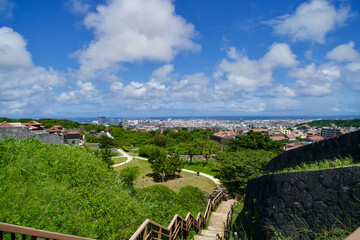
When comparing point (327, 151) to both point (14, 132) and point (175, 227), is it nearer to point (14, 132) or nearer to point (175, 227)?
point (175, 227)

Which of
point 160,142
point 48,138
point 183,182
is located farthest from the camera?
point 160,142

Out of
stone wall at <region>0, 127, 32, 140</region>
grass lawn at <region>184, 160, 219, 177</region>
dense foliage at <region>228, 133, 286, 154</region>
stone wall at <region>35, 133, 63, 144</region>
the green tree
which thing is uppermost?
stone wall at <region>0, 127, 32, 140</region>

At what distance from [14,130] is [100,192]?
13.0 meters

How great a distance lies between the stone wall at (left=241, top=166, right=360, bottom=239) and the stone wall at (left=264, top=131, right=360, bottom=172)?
1.41 metres

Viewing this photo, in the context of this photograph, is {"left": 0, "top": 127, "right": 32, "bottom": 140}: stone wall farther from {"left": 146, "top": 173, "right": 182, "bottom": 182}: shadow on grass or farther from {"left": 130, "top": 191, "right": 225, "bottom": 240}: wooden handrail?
{"left": 130, "top": 191, "right": 225, "bottom": 240}: wooden handrail

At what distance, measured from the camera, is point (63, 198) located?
5.84 metres

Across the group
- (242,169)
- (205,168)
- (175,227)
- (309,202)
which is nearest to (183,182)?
(205,168)

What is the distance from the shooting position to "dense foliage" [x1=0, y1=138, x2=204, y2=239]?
4.94 meters

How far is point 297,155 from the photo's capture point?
744 centimetres

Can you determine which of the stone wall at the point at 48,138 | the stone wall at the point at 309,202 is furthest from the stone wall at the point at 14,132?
the stone wall at the point at 309,202

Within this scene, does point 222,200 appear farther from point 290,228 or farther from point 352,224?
point 352,224

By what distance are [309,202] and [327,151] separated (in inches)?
89.3

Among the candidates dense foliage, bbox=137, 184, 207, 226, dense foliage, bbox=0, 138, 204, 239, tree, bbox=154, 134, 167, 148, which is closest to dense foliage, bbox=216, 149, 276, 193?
dense foliage, bbox=137, 184, 207, 226

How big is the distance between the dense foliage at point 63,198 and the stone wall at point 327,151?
5.12 meters
